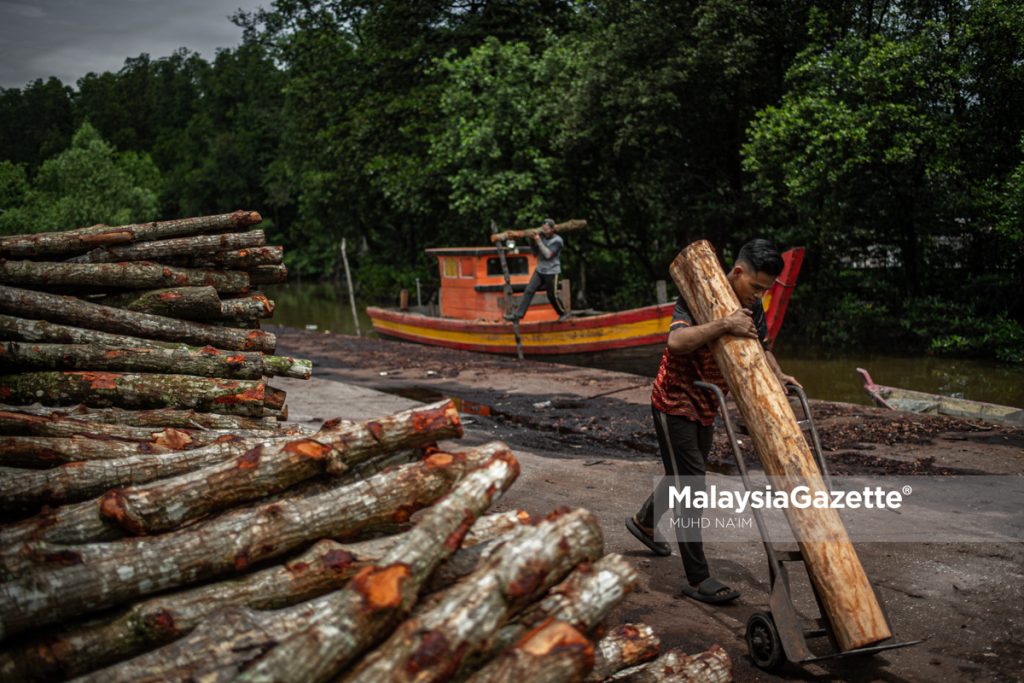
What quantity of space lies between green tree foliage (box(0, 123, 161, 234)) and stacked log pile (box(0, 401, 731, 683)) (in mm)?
27420

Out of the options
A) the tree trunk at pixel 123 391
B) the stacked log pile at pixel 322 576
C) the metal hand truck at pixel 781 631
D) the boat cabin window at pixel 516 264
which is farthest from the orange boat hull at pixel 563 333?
the stacked log pile at pixel 322 576

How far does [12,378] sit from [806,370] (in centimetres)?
1493

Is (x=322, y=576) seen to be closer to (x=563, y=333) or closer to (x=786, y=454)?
(x=786, y=454)

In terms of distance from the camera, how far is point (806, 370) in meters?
17.6

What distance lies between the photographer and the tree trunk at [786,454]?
3865 millimetres

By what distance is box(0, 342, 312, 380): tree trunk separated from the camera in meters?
6.75

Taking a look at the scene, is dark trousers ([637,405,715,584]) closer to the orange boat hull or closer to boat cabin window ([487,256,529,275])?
the orange boat hull

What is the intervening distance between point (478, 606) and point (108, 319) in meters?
5.73

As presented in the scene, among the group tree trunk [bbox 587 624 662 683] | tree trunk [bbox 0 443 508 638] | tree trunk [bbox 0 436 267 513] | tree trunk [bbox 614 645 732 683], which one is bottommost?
tree trunk [bbox 614 645 732 683]

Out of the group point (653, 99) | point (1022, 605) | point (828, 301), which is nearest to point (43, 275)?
point (1022, 605)

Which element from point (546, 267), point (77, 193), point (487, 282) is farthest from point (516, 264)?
point (77, 193)

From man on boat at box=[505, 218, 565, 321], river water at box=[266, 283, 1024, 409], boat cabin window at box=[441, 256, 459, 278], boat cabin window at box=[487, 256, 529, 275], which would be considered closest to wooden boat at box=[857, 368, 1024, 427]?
river water at box=[266, 283, 1024, 409]

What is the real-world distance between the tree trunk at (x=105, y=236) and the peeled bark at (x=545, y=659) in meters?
5.83

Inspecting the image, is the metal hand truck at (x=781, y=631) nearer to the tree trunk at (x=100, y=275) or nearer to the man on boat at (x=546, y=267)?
the tree trunk at (x=100, y=275)
